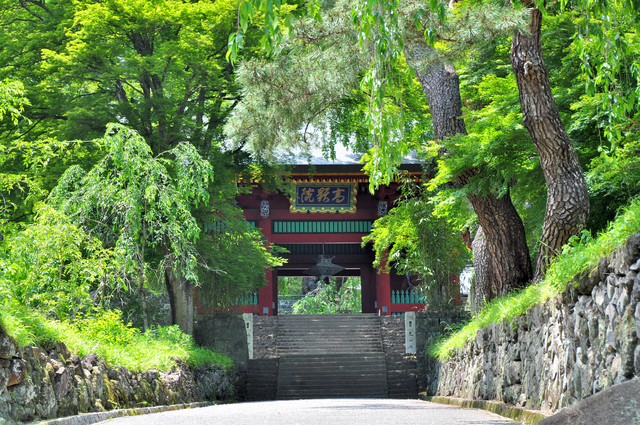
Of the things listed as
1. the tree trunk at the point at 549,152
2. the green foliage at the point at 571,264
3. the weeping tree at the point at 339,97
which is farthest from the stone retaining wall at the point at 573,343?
the weeping tree at the point at 339,97

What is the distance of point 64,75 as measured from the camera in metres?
11.7

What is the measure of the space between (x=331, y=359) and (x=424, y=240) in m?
3.77

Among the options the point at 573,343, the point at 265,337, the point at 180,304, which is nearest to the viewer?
the point at 573,343

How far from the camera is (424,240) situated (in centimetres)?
1469

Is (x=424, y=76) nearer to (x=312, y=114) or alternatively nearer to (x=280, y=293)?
(x=312, y=114)

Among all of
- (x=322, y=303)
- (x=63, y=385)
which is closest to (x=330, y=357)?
(x=322, y=303)

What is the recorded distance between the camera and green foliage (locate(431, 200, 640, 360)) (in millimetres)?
4484

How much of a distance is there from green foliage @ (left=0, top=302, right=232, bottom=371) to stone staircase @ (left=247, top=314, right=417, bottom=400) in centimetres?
299

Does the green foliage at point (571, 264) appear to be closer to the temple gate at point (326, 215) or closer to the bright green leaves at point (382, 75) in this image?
the bright green leaves at point (382, 75)

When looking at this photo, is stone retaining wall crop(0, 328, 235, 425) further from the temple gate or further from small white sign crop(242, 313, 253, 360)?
the temple gate

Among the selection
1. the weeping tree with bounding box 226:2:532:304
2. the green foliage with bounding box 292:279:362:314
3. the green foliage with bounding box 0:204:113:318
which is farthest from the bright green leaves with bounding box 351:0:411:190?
the green foliage with bounding box 292:279:362:314

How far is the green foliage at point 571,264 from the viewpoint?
14.7 feet

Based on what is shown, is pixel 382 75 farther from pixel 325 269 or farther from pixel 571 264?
pixel 325 269

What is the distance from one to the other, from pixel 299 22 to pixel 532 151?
3.21 m
